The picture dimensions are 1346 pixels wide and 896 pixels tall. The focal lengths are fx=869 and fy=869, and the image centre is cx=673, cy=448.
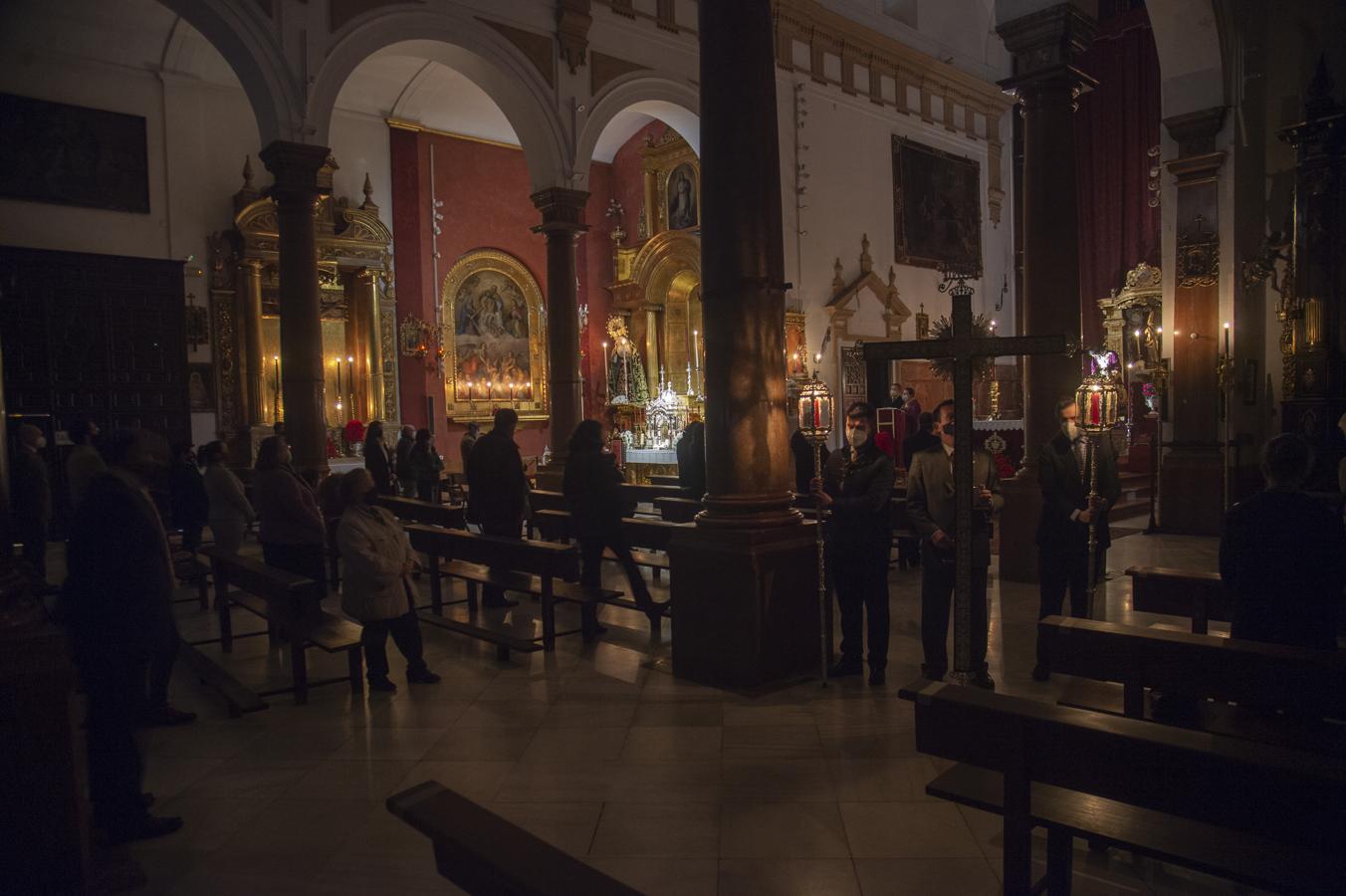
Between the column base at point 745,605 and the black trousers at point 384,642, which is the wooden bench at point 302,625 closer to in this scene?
the black trousers at point 384,642

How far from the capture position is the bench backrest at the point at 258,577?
529cm

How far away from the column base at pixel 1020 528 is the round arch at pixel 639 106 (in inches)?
297

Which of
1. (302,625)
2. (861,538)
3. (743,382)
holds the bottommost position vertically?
(302,625)

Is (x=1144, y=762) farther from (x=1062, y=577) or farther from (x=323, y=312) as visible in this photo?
(x=323, y=312)

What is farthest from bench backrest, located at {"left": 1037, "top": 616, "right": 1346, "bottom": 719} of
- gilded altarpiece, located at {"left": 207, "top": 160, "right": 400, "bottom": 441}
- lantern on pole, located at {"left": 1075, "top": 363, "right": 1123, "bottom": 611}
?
gilded altarpiece, located at {"left": 207, "top": 160, "right": 400, "bottom": 441}

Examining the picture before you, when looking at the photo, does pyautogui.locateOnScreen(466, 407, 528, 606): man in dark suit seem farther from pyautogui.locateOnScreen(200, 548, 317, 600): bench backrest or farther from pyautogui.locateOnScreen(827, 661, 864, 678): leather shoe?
pyautogui.locateOnScreen(827, 661, 864, 678): leather shoe

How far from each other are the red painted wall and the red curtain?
1031 cm

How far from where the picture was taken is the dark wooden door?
40.6 ft

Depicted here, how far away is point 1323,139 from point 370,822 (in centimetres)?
990

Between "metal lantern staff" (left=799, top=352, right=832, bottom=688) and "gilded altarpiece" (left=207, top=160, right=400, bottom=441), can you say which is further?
"gilded altarpiece" (left=207, top=160, right=400, bottom=441)

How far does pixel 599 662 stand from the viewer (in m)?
5.88

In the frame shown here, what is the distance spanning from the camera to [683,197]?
1873 centimetres

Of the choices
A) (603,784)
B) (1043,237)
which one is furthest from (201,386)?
(603,784)

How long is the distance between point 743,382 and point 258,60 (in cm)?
786
